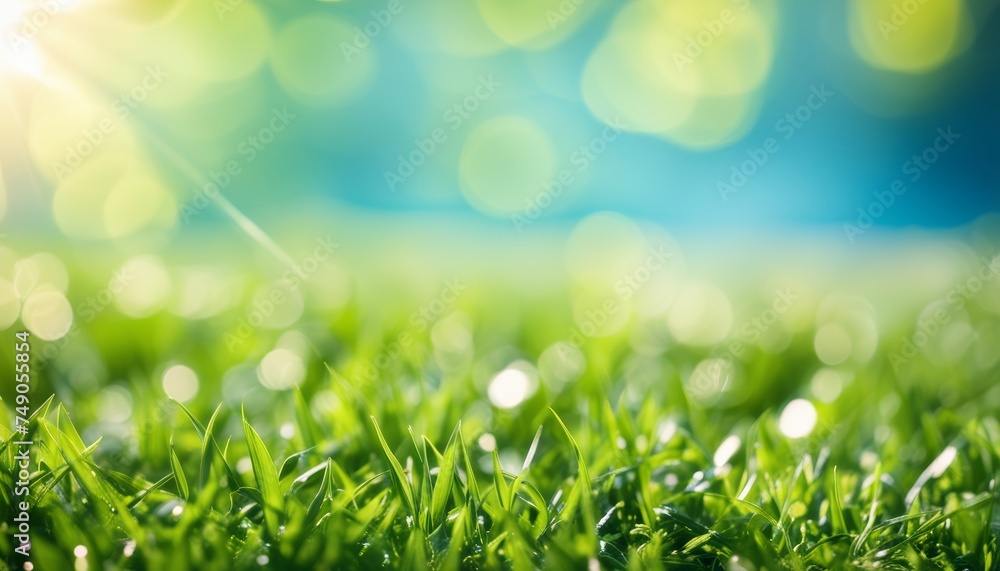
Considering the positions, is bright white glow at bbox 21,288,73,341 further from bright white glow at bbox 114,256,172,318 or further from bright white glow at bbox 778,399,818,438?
bright white glow at bbox 778,399,818,438

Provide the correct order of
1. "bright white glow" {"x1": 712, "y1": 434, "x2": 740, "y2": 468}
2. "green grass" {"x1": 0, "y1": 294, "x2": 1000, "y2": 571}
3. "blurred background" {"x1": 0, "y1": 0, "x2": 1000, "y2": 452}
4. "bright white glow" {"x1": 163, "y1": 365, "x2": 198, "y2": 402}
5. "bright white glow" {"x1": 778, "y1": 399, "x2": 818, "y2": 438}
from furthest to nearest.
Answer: "blurred background" {"x1": 0, "y1": 0, "x2": 1000, "y2": 452} < "bright white glow" {"x1": 163, "y1": 365, "x2": 198, "y2": 402} < "bright white glow" {"x1": 778, "y1": 399, "x2": 818, "y2": 438} < "bright white glow" {"x1": 712, "y1": 434, "x2": 740, "y2": 468} < "green grass" {"x1": 0, "y1": 294, "x2": 1000, "y2": 571}

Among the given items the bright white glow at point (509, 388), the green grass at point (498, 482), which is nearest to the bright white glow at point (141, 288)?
the green grass at point (498, 482)

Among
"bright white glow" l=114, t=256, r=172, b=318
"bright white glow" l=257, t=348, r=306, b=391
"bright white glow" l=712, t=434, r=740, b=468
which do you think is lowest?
"bright white glow" l=114, t=256, r=172, b=318

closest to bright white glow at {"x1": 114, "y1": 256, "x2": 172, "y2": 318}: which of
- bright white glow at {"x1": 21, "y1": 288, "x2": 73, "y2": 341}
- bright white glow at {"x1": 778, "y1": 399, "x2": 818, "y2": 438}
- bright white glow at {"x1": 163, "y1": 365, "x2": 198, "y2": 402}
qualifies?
bright white glow at {"x1": 21, "y1": 288, "x2": 73, "y2": 341}

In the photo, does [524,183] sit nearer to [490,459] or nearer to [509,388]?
[509,388]

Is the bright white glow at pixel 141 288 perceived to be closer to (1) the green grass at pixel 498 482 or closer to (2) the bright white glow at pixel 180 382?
(2) the bright white glow at pixel 180 382

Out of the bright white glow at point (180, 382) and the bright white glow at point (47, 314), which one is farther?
the bright white glow at point (47, 314)

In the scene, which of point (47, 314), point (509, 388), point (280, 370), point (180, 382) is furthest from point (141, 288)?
point (509, 388)
